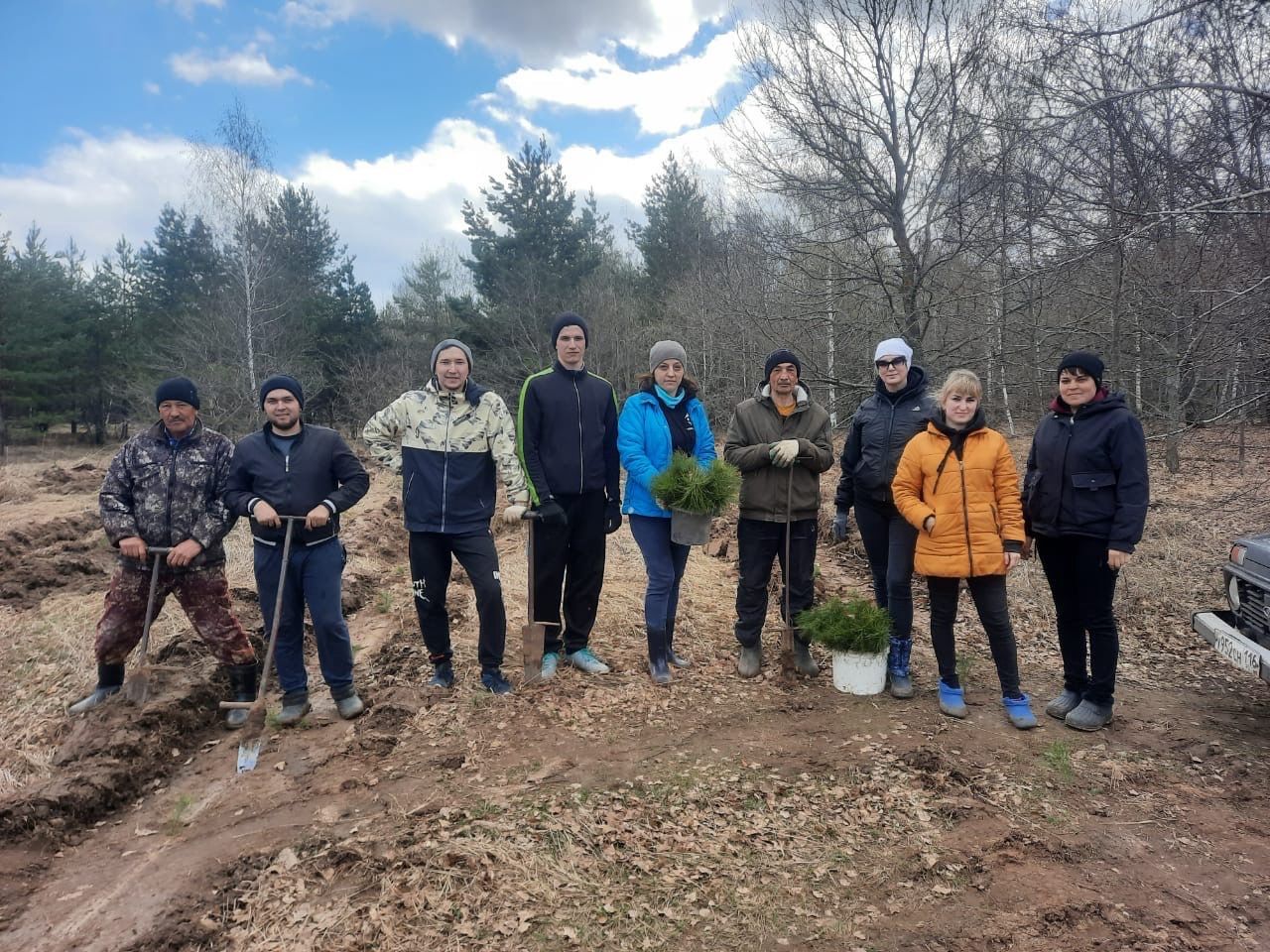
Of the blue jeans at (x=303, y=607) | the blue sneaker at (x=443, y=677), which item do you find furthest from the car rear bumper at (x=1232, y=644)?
the blue jeans at (x=303, y=607)

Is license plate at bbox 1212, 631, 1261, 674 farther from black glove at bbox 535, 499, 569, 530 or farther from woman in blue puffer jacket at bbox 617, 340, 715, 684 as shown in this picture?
black glove at bbox 535, 499, 569, 530

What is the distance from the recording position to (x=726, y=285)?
11547mm

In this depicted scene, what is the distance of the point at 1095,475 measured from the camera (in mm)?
3801

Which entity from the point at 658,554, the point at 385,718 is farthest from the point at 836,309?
the point at 385,718

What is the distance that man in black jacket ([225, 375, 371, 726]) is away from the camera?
13.3ft

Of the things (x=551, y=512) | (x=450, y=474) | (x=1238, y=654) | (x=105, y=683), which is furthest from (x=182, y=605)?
(x=1238, y=654)

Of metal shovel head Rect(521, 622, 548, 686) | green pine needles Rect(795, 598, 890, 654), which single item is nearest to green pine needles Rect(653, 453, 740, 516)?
green pine needles Rect(795, 598, 890, 654)

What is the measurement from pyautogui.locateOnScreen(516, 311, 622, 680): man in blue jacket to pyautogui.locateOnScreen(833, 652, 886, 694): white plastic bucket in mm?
1506

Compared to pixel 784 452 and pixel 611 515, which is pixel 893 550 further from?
pixel 611 515

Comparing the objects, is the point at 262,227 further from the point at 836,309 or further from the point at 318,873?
the point at 318,873

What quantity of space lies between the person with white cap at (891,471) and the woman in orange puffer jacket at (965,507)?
8.7 inches

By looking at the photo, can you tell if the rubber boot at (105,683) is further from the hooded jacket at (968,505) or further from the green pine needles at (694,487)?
the hooded jacket at (968,505)

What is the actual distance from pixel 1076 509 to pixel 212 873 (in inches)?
172

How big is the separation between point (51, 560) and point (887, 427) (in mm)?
8706
